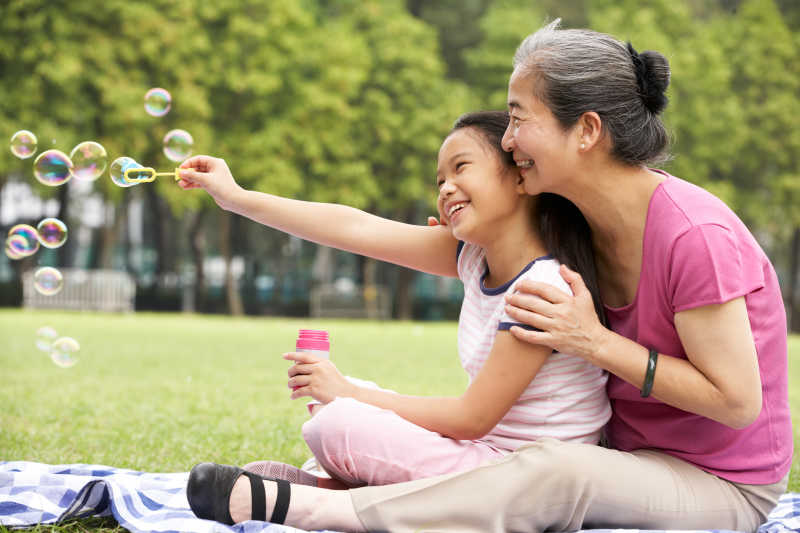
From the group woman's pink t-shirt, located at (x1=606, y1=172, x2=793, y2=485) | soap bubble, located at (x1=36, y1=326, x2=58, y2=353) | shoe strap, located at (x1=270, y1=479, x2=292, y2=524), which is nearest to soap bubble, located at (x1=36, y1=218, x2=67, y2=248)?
soap bubble, located at (x1=36, y1=326, x2=58, y2=353)

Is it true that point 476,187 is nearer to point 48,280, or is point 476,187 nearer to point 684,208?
point 684,208

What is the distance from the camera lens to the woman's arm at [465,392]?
248cm

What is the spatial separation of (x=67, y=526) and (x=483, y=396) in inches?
49.1

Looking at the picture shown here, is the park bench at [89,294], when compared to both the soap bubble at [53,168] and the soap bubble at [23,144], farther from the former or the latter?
the soap bubble at [53,168]

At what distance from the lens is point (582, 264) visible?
8.60ft

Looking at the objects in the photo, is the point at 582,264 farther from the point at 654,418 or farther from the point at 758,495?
the point at 758,495

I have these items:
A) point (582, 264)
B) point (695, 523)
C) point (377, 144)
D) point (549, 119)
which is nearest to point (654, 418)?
point (695, 523)

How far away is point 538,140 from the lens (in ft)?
8.29

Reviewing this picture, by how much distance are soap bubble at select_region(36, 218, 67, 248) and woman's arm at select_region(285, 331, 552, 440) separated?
7.50ft

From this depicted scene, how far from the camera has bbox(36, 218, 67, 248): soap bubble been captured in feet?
14.6

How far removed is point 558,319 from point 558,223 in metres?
0.42

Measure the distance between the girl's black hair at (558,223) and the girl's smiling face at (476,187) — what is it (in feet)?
0.11

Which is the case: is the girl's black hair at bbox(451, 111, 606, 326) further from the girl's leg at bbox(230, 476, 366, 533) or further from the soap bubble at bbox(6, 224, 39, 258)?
the soap bubble at bbox(6, 224, 39, 258)

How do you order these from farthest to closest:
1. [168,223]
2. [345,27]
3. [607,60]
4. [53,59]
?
[168,223] → [345,27] → [53,59] → [607,60]
